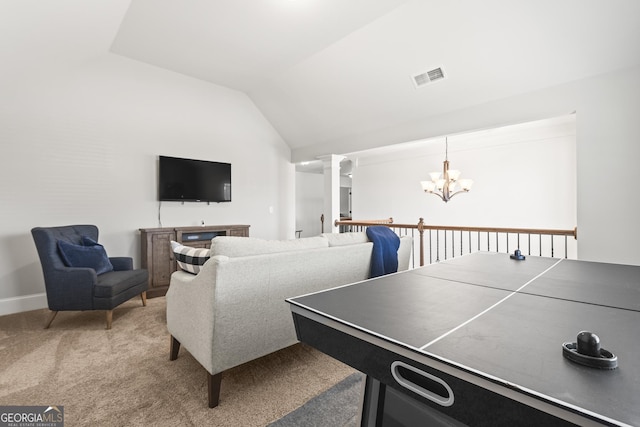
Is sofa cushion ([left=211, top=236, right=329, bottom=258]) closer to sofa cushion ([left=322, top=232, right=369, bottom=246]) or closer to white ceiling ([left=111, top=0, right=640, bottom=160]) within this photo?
sofa cushion ([left=322, top=232, right=369, bottom=246])

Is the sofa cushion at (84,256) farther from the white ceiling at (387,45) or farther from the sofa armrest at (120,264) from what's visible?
the white ceiling at (387,45)

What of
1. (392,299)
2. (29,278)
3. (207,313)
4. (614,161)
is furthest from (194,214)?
(614,161)

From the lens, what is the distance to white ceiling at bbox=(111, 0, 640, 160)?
2760 millimetres

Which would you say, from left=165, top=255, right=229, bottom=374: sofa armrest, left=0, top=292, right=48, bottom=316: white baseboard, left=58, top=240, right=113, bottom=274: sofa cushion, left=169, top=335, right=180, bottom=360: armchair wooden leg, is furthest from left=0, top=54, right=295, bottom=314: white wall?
left=165, top=255, right=229, bottom=374: sofa armrest

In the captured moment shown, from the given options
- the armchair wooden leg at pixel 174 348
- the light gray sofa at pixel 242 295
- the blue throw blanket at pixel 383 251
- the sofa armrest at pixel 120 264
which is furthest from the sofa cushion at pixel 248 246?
the sofa armrest at pixel 120 264

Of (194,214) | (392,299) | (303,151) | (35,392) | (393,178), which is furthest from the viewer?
(393,178)

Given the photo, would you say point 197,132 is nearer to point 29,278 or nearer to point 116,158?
point 116,158

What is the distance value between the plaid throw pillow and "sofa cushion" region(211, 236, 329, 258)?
192 mm

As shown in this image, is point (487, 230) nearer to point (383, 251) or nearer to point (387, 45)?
point (383, 251)

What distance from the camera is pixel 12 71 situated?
3.29 metres

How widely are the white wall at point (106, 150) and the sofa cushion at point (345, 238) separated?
10.4ft

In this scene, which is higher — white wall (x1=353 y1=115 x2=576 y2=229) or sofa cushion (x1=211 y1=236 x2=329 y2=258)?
white wall (x1=353 y1=115 x2=576 y2=229)

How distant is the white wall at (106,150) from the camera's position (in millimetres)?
3463

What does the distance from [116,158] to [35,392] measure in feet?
10.2
